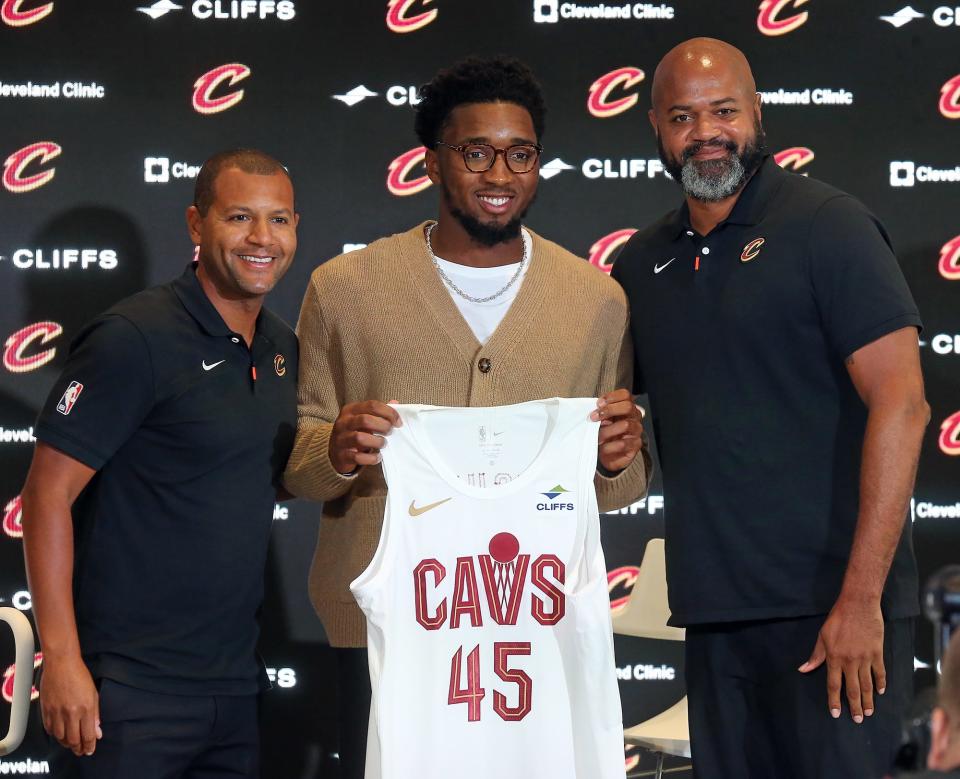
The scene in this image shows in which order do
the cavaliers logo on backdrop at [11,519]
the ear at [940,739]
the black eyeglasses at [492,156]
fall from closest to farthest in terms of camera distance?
the ear at [940,739] < the black eyeglasses at [492,156] < the cavaliers logo on backdrop at [11,519]

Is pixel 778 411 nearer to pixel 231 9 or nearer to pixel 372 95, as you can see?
pixel 372 95

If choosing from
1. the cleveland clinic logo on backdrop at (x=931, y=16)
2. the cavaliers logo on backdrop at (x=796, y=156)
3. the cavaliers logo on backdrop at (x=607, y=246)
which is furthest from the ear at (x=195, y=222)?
the cleveland clinic logo on backdrop at (x=931, y=16)

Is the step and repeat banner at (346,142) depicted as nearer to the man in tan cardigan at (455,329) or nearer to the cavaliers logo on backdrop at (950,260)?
the cavaliers logo on backdrop at (950,260)

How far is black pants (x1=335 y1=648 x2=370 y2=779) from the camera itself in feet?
7.92

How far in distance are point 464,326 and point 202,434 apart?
0.61 metres

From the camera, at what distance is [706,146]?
2557 mm

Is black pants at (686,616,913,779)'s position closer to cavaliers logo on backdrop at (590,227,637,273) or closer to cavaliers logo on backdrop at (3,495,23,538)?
cavaliers logo on backdrop at (590,227,637,273)

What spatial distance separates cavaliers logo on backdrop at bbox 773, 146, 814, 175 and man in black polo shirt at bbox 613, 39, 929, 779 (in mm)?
1950

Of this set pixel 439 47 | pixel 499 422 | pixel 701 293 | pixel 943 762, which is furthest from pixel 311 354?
pixel 439 47

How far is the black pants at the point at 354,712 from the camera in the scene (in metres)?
2.41

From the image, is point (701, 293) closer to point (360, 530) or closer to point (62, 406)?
point (360, 530)

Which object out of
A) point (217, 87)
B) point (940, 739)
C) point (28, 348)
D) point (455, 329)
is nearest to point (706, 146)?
point (455, 329)

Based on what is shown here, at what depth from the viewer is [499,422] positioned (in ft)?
7.63

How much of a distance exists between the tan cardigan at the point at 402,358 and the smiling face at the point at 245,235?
0.13 metres
